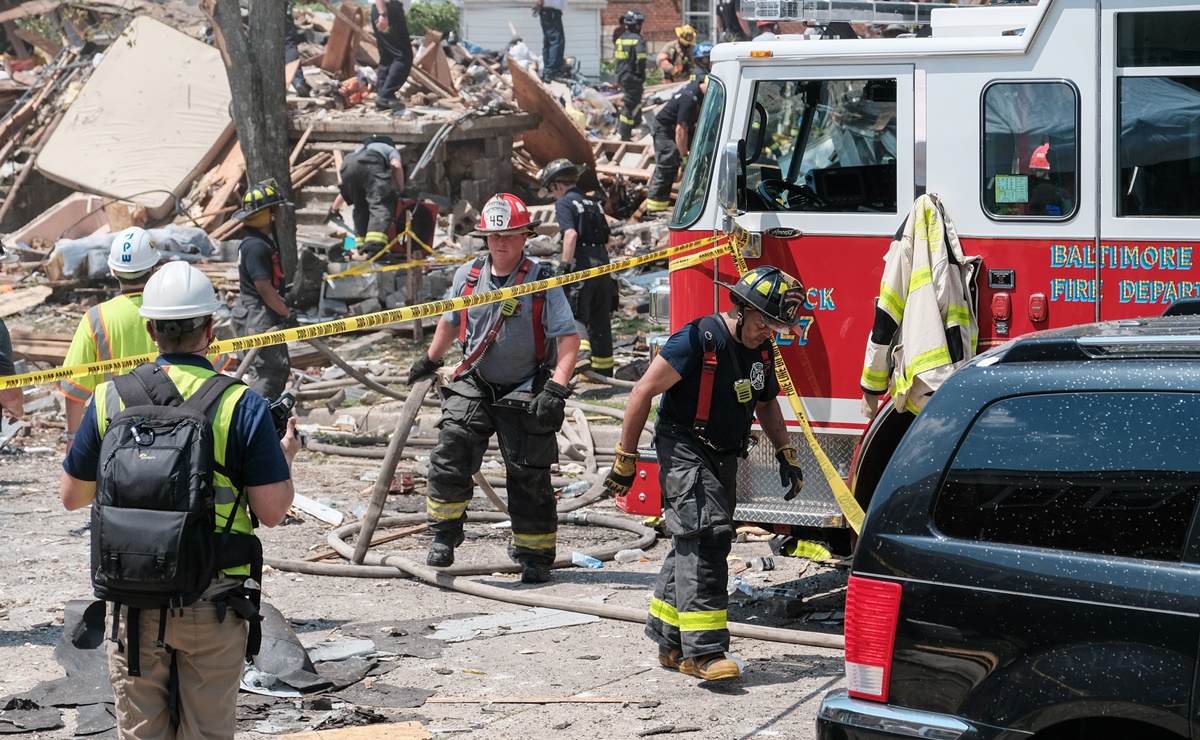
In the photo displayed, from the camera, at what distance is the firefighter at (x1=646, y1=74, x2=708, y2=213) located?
16.1m

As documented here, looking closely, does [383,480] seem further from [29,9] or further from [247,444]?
[29,9]

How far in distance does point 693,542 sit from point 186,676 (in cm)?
250

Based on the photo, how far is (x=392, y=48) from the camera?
766 inches

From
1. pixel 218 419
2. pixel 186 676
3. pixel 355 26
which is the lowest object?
pixel 186 676

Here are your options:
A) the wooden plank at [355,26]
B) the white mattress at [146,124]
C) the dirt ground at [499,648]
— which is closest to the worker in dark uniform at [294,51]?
the wooden plank at [355,26]

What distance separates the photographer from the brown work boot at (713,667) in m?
5.88

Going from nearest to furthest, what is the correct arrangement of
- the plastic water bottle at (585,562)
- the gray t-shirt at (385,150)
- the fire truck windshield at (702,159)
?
the fire truck windshield at (702,159) < the plastic water bottle at (585,562) < the gray t-shirt at (385,150)

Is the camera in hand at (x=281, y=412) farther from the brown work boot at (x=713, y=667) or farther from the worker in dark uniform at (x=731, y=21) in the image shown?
the worker in dark uniform at (x=731, y=21)

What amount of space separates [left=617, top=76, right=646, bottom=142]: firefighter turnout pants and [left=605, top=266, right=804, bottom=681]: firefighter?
16.5m

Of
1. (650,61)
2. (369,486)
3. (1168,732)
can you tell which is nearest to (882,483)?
(1168,732)

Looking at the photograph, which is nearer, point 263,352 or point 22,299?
point 263,352

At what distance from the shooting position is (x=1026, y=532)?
346 centimetres

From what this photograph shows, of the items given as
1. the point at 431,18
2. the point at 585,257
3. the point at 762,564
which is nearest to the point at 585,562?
the point at 762,564

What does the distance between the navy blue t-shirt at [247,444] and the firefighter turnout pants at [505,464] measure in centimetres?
336
